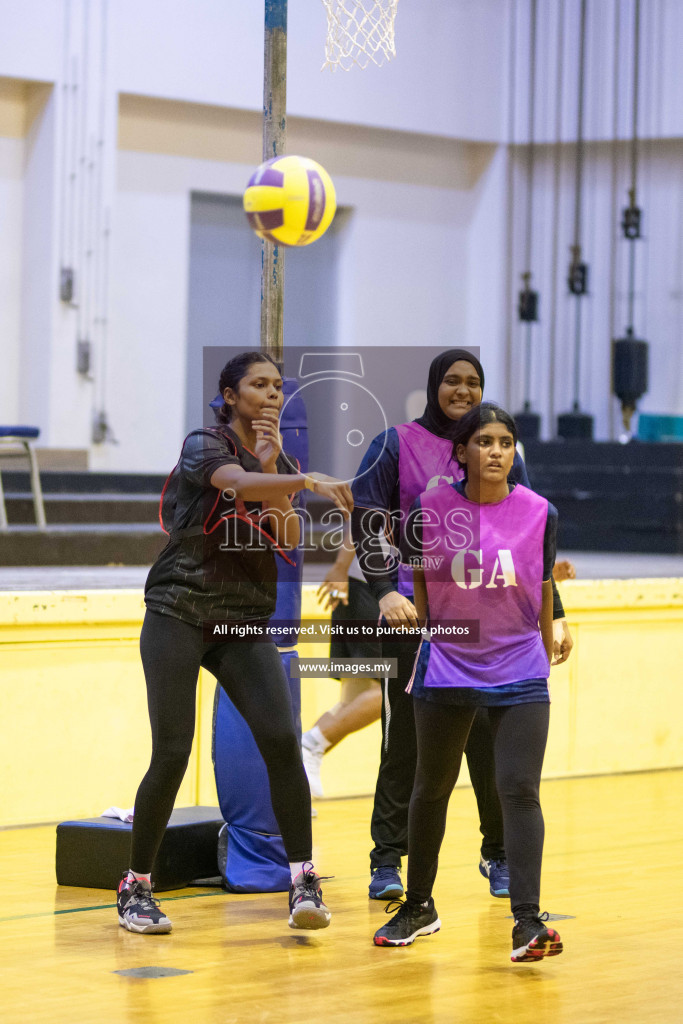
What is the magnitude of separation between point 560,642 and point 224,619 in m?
0.85

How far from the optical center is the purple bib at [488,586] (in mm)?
3178

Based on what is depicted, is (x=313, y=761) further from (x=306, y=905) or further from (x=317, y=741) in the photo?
(x=306, y=905)

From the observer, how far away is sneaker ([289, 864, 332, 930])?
11.1 ft

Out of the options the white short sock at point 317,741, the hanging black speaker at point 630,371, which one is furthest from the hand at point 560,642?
the hanging black speaker at point 630,371

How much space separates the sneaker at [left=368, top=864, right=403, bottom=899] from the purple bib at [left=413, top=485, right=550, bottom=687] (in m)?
0.87

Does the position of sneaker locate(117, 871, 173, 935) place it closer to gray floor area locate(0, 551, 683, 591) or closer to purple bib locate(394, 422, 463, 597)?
purple bib locate(394, 422, 463, 597)

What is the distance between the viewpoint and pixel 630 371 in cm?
1091

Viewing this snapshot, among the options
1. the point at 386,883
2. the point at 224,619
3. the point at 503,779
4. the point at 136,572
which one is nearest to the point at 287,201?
the point at 224,619

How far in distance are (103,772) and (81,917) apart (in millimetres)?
1351

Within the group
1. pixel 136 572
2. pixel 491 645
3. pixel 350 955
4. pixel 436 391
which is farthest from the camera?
pixel 136 572

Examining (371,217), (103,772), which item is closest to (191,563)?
(103,772)

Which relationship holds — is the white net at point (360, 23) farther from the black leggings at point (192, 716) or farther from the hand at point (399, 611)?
the black leggings at point (192, 716)

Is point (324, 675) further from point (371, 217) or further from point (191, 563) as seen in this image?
point (371, 217)

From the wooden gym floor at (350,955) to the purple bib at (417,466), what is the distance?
0.91 metres
